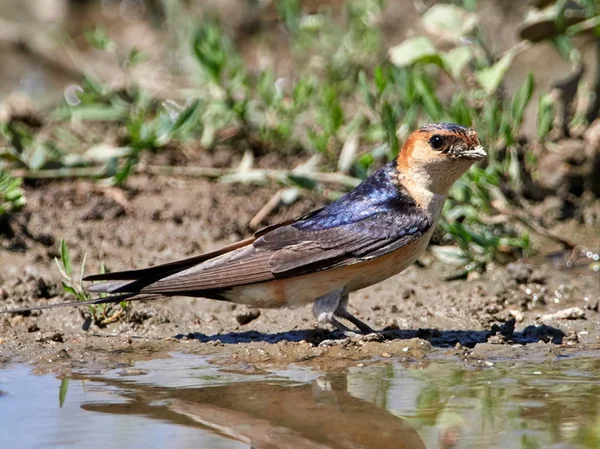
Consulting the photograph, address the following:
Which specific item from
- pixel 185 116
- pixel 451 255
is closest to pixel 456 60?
pixel 451 255

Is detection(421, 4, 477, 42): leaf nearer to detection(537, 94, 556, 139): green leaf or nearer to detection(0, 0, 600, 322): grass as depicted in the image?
detection(0, 0, 600, 322): grass

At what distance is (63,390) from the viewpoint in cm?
406

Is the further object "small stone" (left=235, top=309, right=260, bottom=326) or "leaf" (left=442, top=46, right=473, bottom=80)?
"leaf" (left=442, top=46, right=473, bottom=80)

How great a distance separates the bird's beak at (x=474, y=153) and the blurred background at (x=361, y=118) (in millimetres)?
706

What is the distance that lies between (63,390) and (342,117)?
2.87m

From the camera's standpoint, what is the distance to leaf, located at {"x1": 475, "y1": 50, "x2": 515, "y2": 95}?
602cm

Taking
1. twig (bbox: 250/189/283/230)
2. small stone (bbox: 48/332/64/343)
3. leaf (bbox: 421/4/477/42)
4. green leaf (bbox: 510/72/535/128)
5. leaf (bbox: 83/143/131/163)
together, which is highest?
leaf (bbox: 421/4/477/42)

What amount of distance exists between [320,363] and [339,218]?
2.35ft

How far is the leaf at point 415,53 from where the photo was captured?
6.07 metres

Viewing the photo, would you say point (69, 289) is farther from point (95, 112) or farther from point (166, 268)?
point (95, 112)

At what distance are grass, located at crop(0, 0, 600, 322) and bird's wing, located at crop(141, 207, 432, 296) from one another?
61 cm

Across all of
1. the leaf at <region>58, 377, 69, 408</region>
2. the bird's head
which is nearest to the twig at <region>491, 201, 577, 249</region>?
the bird's head

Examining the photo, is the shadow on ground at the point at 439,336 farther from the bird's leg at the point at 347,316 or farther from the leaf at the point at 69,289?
the leaf at the point at 69,289

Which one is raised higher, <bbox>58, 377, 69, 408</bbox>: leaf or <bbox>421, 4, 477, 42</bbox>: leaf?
<bbox>421, 4, 477, 42</bbox>: leaf
